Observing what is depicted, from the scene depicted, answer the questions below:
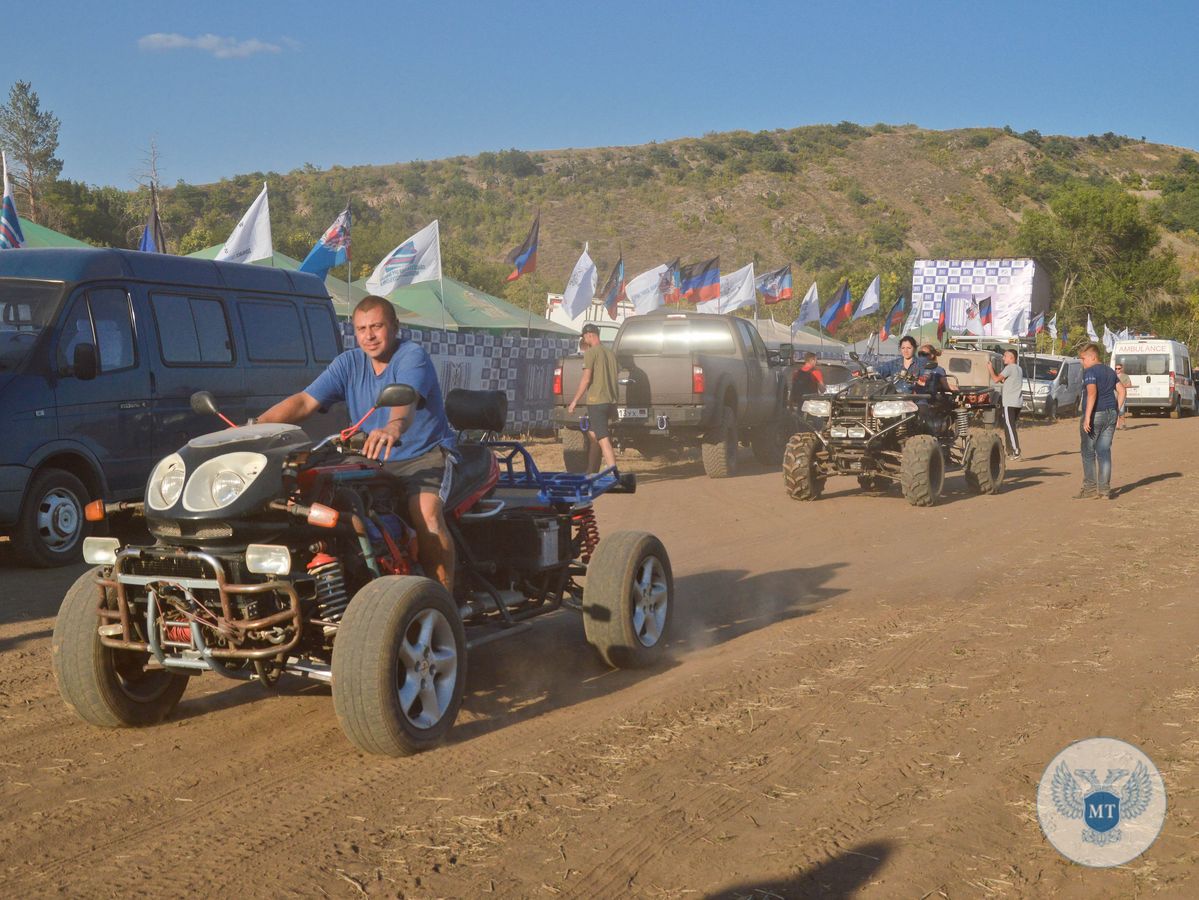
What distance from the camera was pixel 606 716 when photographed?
217 inches

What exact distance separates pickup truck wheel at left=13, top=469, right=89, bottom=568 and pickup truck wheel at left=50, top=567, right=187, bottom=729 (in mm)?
4540

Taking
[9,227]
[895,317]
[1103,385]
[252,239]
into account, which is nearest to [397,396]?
[1103,385]

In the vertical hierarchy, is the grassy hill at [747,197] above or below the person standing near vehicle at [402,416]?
above

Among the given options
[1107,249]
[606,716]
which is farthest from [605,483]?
[1107,249]

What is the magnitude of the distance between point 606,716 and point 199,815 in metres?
1.90

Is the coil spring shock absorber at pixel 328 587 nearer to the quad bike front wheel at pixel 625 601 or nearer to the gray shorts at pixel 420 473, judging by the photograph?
the gray shorts at pixel 420 473

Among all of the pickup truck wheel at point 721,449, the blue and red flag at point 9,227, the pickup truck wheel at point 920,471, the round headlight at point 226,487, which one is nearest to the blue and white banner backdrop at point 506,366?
the pickup truck wheel at point 721,449

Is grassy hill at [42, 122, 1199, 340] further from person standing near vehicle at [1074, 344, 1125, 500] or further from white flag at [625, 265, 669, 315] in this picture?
person standing near vehicle at [1074, 344, 1125, 500]

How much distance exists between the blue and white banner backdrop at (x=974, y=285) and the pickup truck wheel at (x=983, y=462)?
1688 inches

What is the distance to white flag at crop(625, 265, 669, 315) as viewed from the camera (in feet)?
88.4

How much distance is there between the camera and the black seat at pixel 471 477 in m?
5.73

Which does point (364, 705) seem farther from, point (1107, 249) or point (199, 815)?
point (1107, 249)

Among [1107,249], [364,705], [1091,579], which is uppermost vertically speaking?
[1107,249]

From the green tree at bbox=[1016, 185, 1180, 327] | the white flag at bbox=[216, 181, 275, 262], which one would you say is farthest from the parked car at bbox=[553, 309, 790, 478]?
the green tree at bbox=[1016, 185, 1180, 327]
